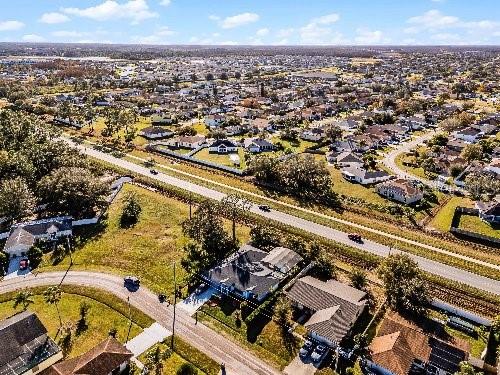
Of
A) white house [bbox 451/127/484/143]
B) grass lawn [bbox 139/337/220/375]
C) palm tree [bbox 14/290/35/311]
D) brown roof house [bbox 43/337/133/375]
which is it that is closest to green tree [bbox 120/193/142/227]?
palm tree [bbox 14/290/35/311]

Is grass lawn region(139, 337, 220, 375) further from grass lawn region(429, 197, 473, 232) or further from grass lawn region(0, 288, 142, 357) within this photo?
grass lawn region(429, 197, 473, 232)

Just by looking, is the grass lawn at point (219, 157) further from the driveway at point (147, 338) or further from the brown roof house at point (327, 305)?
the driveway at point (147, 338)

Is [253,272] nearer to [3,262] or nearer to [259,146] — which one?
[3,262]

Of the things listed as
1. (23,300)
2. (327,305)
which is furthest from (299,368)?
(23,300)

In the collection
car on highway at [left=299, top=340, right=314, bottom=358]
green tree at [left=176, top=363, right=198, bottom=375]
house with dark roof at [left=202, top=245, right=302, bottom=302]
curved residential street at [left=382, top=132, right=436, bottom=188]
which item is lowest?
curved residential street at [left=382, top=132, right=436, bottom=188]

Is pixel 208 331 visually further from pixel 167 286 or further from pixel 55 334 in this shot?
pixel 55 334

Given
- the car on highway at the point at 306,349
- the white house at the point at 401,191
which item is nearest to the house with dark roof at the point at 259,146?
the white house at the point at 401,191
